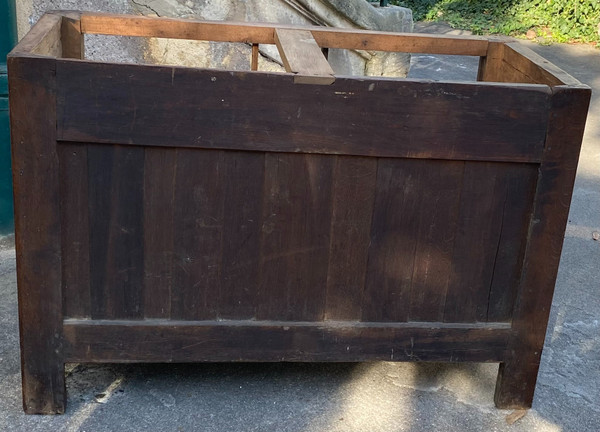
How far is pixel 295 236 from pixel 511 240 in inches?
25.6

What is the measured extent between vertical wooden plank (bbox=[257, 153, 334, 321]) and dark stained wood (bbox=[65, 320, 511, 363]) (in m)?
0.06

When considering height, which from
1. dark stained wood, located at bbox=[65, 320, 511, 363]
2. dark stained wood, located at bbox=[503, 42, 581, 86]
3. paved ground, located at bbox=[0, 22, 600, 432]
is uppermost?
dark stained wood, located at bbox=[503, 42, 581, 86]

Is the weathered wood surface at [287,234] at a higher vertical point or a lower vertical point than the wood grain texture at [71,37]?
lower

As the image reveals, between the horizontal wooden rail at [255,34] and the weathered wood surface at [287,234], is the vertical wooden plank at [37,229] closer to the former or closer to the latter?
the weathered wood surface at [287,234]

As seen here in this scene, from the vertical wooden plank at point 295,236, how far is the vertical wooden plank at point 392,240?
15 cm

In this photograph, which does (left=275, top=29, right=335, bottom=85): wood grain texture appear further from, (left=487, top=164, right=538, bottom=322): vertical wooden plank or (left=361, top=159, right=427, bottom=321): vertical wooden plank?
(left=487, top=164, right=538, bottom=322): vertical wooden plank

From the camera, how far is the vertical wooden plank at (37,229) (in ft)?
6.95

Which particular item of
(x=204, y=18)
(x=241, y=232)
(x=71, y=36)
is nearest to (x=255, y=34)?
(x=71, y=36)

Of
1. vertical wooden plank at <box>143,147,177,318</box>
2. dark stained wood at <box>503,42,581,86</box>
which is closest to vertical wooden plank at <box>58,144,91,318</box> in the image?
vertical wooden plank at <box>143,147,177,318</box>

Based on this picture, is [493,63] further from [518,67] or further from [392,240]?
[392,240]

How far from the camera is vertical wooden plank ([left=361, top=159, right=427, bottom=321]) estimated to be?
2.32 metres

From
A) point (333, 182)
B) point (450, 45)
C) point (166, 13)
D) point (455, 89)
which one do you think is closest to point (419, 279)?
point (333, 182)

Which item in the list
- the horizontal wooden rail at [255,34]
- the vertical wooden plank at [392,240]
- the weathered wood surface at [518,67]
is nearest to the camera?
the vertical wooden plank at [392,240]

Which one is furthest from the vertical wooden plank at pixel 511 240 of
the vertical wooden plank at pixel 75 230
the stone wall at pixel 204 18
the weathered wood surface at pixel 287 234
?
the stone wall at pixel 204 18
